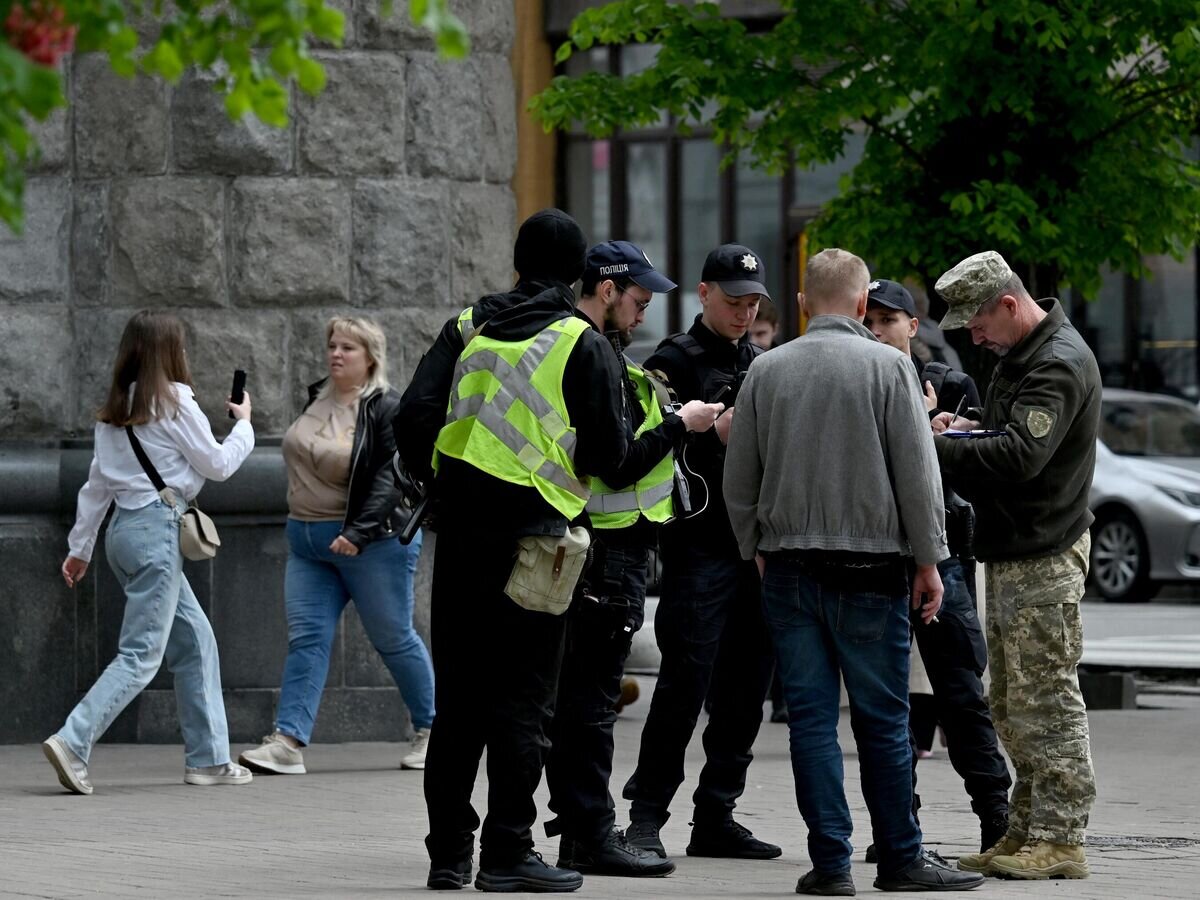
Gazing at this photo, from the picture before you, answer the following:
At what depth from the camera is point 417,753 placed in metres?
9.49

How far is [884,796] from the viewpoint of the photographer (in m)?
6.41

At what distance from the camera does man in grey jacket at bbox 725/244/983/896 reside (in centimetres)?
634

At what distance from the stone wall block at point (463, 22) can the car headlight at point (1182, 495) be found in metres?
10.8

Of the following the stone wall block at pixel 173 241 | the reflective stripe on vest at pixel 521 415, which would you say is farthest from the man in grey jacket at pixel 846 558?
the stone wall block at pixel 173 241

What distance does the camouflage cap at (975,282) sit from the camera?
686 cm

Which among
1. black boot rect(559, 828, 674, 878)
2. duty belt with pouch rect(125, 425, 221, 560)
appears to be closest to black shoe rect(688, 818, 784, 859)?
black boot rect(559, 828, 674, 878)

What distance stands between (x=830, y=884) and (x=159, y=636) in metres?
3.48

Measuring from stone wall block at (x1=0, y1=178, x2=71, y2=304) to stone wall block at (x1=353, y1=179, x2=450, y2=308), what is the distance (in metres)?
1.35

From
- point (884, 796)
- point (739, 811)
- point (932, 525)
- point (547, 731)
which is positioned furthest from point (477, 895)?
point (739, 811)

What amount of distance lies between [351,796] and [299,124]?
333 centimetres

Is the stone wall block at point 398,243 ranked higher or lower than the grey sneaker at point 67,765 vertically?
→ higher

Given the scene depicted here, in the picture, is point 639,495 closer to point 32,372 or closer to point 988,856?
point 988,856

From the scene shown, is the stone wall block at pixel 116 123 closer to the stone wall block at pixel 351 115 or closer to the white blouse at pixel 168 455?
the stone wall block at pixel 351 115

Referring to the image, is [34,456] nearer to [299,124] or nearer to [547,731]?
[299,124]
